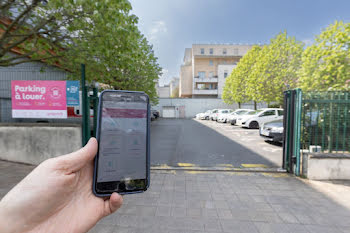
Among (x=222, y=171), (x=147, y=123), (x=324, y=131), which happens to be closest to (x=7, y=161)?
(x=147, y=123)

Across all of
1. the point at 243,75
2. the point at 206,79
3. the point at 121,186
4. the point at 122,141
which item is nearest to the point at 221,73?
the point at 206,79

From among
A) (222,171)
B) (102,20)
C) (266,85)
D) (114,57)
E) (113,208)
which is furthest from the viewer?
(266,85)

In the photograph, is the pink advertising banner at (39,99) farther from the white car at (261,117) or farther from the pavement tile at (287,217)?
the white car at (261,117)

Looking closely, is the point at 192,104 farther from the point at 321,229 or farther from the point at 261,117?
the point at 321,229

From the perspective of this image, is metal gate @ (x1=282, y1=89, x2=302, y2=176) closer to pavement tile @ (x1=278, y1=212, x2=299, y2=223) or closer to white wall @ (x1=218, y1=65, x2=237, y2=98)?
pavement tile @ (x1=278, y1=212, x2=299, y2=223)

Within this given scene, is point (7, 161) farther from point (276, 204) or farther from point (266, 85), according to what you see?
point (266, 85)

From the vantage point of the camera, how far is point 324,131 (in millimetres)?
3807

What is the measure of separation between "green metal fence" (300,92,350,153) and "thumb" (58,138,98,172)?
4586mm

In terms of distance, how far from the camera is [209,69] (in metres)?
39.2

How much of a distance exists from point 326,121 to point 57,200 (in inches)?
210

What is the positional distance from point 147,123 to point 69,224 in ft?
3.28

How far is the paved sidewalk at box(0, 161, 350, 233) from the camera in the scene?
2275 mm

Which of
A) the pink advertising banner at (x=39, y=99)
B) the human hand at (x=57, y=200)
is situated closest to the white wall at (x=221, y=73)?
the pink advertising banner at (x=39, y=99)

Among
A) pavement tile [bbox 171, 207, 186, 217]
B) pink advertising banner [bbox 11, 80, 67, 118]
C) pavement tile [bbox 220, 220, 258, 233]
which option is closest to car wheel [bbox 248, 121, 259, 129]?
pavement tile [bbox 220, 220, 258, 233]
